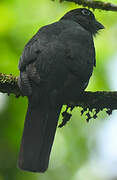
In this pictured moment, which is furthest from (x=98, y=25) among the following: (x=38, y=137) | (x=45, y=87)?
(x=38, y=137)

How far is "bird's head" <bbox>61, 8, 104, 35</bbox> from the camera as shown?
7.09 metres

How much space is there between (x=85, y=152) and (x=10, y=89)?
8.02 ft

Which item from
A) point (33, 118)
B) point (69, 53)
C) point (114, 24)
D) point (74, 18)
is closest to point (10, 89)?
point (33, 118)

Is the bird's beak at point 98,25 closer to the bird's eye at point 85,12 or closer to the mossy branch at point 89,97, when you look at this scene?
the bird's eye at point 85,12

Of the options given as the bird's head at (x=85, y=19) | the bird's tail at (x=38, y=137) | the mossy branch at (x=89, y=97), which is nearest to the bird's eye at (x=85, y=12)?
the bird's head at (x=85, y=19)

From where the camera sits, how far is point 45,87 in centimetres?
519

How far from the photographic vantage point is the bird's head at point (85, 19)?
709 cm

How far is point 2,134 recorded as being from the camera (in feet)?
21.1

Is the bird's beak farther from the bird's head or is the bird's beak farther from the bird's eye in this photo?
the bird's eye

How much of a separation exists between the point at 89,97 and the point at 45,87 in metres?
0.61

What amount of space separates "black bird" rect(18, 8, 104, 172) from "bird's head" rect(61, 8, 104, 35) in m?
1.50

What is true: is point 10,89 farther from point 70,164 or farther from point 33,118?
point 70,164

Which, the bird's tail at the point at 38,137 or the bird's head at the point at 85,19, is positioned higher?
the bird's head at the point at 85,19

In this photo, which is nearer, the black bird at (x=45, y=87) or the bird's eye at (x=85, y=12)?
the black bird at (x=45, y=87)
